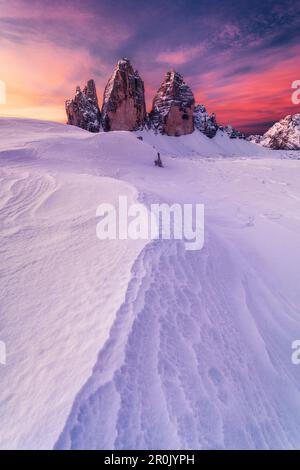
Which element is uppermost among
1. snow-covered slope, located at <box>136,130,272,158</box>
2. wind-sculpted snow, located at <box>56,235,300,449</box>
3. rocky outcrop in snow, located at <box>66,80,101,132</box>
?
rocky outcrop in snow, located at <box>66,80,101,132</box>

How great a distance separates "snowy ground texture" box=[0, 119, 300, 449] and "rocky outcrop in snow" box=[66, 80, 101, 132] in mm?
49262

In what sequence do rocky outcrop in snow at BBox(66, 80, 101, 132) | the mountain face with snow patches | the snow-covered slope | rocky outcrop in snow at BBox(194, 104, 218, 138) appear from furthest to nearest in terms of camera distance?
rocky outcrop in snow at BBox(194, 104, 218, 138) < the snow-covered slope < the mountain face with snow patches < rocky outcrop in snow at BBox(66, 80, 101, 132)

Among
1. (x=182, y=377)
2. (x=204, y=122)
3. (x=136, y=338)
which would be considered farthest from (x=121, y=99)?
(x=182, y=377)

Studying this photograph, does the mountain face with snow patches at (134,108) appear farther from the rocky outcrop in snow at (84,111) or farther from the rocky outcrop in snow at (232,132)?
the rocky outcrop in snow at (232,132)

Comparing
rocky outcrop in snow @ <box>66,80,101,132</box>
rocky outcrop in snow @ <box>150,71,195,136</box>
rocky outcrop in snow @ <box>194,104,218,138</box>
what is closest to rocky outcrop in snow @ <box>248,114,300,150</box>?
rocky outcrop in snow @ <box>194,104,218,138</box>

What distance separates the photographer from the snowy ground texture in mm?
1317

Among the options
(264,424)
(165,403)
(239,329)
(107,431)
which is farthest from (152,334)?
(239,329)

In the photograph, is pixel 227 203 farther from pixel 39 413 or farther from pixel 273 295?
pixel 39 413

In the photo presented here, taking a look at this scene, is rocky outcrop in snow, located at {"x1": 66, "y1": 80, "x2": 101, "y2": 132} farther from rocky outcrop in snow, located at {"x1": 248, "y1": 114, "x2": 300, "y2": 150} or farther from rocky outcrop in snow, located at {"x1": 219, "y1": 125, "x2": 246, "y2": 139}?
rocky outcrop in snow, located at {"x1": 248, "y1": 114, "x2": 300, "y2": 150}

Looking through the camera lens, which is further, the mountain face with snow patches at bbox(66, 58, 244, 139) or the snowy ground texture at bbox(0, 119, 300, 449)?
the mountain face with snow patches at bbox(66, 58, 244, 139)

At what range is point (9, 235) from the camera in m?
3.12

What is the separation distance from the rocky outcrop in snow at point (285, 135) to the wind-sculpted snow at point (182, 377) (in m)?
81.6

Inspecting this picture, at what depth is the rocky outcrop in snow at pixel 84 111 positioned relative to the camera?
157ft

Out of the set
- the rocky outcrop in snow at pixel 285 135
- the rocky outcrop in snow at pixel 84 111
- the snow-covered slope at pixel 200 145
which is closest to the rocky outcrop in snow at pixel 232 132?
the snow-covered slope at pixel 200 145
